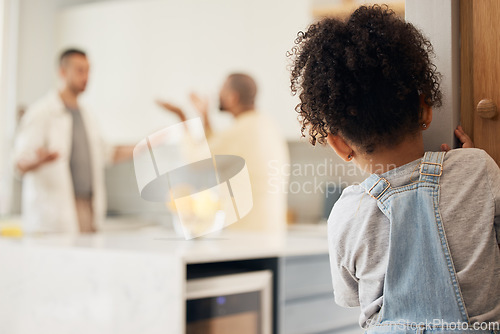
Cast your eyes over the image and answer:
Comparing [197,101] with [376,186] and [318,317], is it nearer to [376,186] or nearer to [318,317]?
[318,317]

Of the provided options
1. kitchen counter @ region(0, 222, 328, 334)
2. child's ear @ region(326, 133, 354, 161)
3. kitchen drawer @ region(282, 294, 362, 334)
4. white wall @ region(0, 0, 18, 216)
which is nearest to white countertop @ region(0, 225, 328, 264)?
kitchen counter @ region(0, 222, 328, 334)

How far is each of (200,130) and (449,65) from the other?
0.61 meters

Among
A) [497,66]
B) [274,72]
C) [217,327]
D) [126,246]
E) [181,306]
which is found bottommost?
[217,327]

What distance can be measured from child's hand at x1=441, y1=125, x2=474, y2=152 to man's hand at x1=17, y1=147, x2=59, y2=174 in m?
1.71

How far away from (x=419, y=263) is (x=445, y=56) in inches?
9.4

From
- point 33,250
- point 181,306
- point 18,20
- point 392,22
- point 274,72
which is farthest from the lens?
point 18,20

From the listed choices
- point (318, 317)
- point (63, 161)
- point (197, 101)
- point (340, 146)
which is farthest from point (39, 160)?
point (340, 146)

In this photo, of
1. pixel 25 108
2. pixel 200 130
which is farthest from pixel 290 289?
pixel 25 108

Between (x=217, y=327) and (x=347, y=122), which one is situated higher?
(x=347, y=122)

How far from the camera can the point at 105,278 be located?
4.61 ft

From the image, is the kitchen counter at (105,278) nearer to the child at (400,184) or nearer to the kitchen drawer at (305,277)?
the kitchen drawer at (305,277)

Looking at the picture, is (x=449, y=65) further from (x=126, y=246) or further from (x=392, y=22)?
(x=126, y=246)

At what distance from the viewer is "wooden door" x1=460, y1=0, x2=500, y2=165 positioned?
2.02ft

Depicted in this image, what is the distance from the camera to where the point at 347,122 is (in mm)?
596
